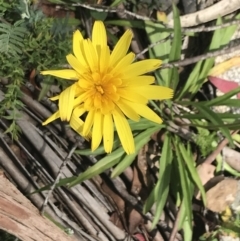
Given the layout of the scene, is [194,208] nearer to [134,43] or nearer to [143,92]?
[134,43]

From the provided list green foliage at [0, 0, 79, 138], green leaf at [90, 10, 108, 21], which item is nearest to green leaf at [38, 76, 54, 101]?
green foliage at [0, 0, 79, 138]

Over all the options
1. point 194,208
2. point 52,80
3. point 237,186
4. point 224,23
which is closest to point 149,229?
point 194,208

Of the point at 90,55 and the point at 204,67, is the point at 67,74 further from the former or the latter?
the point at 204,67

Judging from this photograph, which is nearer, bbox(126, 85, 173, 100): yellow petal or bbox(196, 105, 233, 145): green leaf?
bbox(126, 85, 173, 100): yellow petal

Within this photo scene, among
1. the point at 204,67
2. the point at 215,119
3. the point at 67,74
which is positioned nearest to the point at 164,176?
the point at 215,119

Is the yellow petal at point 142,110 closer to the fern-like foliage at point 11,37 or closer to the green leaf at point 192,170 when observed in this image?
the fern-like foliage at point 11,37

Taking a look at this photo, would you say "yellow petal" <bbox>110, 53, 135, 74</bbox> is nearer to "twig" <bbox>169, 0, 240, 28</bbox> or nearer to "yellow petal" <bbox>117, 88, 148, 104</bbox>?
"yellow petal" <bbox>117, 88, 148, 104</bbox>

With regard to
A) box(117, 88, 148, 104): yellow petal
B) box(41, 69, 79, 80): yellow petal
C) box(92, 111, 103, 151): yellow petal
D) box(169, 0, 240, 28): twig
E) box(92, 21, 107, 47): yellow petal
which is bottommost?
box(92, 111, 103, 151): yellow petal
